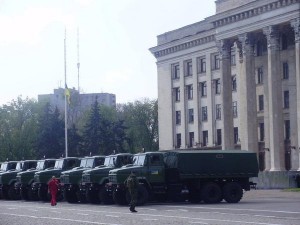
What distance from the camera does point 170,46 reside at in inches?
3654

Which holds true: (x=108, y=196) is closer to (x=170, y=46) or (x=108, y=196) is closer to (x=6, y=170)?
(x=6, y=170)

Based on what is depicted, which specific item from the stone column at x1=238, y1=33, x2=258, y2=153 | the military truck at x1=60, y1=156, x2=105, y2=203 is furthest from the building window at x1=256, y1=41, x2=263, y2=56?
the military truck at x1=60, y1=156, x2=105, y2=203

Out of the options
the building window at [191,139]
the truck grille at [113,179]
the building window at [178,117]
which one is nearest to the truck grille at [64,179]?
the truck grille at [113,179]

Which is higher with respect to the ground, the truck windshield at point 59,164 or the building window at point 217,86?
the building window at point 217,86

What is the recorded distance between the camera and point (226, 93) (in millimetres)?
77625

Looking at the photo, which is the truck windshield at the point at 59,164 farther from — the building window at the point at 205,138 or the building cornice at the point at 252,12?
the building window at the point at 205,138

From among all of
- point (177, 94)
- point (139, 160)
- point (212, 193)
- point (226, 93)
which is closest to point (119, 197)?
point (139, 160)

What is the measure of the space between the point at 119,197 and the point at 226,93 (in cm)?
3696

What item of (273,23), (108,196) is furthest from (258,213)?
(273,23)

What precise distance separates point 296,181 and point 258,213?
31072 millimetres

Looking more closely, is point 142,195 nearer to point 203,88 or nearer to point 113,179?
point 113,179

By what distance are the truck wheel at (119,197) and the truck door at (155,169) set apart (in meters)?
1.68

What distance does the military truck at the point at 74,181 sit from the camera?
4711 centimetres

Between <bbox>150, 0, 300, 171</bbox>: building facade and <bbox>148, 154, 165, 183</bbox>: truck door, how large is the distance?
29.2 metres
